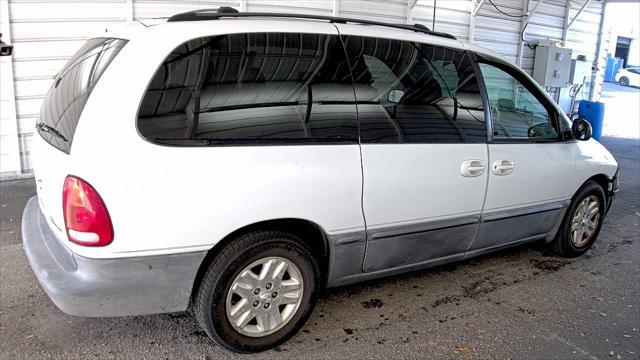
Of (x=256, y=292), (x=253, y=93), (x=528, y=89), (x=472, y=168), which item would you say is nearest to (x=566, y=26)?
(x=528, y=89)

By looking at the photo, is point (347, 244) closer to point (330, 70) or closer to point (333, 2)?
point (330, 70)

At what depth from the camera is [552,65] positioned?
40.7 feet

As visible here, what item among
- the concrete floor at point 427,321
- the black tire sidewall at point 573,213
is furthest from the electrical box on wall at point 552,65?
the concrete floor at point 427,321

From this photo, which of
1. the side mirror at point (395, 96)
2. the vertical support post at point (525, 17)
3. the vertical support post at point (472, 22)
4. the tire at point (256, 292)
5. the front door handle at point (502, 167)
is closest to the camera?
the tire at point (256, 292)

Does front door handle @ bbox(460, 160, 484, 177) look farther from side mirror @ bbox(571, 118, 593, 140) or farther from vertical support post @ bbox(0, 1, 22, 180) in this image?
vertical support post @ bbox(0, 1, 22, 180)

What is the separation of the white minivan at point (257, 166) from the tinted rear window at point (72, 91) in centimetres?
2

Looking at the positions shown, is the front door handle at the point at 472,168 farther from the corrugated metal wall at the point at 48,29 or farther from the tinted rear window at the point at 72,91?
the corrugated metal wall at the point at 48,29

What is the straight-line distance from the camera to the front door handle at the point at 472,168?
11.6 ft

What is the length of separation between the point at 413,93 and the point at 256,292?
1.62 meters

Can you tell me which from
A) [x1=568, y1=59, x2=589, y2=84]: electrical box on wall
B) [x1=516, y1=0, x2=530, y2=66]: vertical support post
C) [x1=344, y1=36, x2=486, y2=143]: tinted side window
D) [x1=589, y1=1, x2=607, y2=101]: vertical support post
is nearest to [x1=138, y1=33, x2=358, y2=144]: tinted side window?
[x1=344, y1=36, x2=486, y2=143]: tinted side window

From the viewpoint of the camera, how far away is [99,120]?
8.24ft

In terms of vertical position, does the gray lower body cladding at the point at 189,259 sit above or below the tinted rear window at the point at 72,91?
below

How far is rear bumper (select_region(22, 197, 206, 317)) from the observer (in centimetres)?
256

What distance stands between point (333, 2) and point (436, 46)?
219 inches
